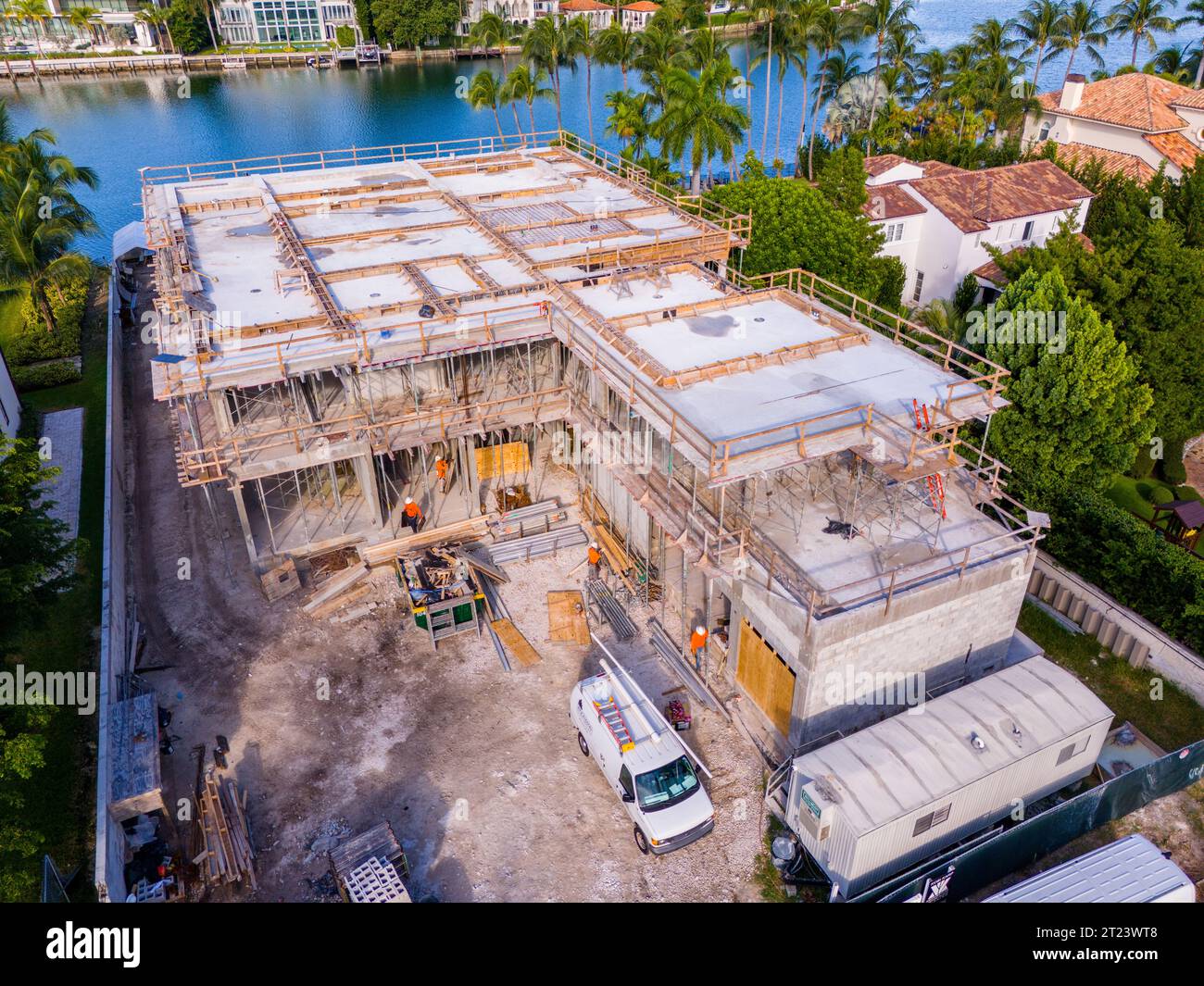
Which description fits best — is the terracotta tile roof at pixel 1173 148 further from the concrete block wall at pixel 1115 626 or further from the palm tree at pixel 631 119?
the concrete block wall at pixel 1115 626

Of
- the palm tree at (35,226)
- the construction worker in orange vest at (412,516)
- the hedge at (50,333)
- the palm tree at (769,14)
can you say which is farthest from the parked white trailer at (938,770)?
the palm tree at (769,14)

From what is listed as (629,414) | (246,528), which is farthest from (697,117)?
(246,528)

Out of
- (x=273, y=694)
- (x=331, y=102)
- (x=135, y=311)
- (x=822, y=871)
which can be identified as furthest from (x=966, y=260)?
(x=331, y=102)

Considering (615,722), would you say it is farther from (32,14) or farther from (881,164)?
(32,14)

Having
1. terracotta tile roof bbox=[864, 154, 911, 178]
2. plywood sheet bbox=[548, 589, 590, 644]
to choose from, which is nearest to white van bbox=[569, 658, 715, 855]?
plywood sheet bbox=[548, 589, 590, 644]

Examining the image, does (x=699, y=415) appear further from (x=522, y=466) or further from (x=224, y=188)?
(x=224, y=188)
